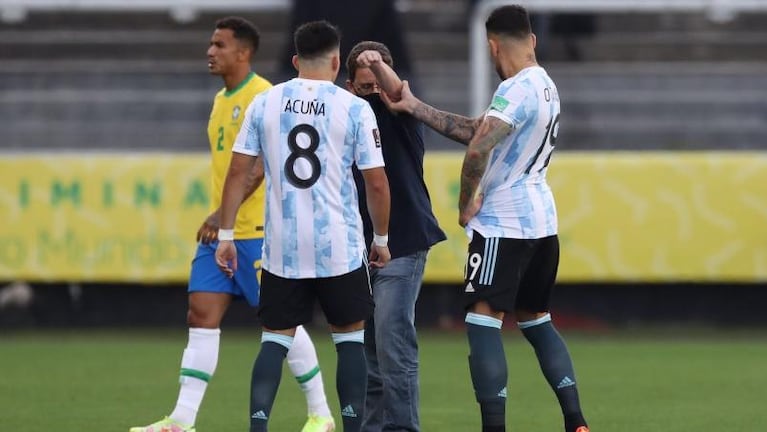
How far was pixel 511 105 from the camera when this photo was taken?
705cm

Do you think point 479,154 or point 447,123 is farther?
point 447,123

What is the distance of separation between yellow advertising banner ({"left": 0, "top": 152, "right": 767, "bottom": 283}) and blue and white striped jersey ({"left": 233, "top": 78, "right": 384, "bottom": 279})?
7.99 m

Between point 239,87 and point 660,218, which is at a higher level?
point 239,87

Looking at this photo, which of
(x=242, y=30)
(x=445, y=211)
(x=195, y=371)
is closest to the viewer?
(x=195, y=371)

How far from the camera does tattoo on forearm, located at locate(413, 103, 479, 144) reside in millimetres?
7289

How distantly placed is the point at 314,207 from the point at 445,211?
26.5ft

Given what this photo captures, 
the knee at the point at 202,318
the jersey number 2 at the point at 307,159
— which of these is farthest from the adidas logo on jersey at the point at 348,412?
the knee at the point at 202,318

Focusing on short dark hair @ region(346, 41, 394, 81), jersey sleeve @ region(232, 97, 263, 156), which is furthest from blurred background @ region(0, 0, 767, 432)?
jersey sleeve @ region(232, 97, 263, 156)

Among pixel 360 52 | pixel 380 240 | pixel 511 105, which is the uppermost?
pixel 360 52

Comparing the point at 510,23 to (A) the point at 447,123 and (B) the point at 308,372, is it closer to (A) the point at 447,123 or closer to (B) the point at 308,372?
(A) the point at 447,123

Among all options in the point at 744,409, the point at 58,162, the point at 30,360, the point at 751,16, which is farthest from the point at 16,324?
the point at 751,16

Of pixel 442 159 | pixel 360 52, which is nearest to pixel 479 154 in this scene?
pixel 360 52

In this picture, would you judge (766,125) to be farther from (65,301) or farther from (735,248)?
(65,301)

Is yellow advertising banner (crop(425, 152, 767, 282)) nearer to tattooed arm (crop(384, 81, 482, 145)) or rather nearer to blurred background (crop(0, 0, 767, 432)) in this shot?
blurred background (crop(0, 0, 767, 432))
